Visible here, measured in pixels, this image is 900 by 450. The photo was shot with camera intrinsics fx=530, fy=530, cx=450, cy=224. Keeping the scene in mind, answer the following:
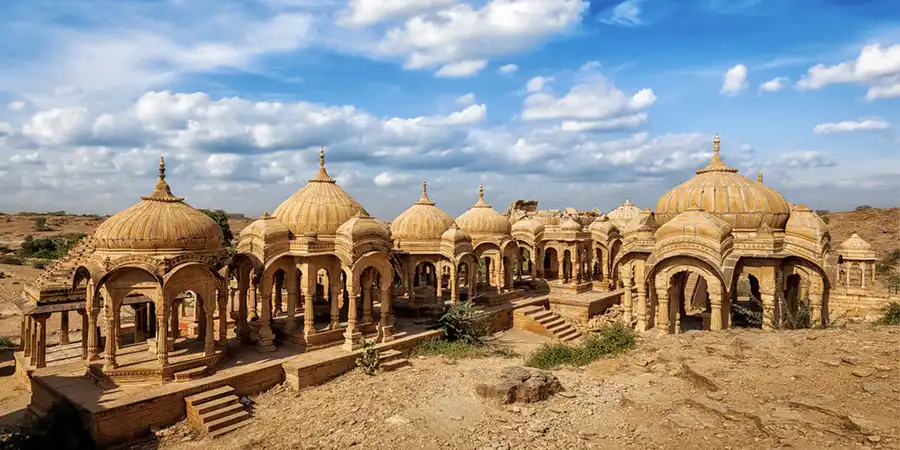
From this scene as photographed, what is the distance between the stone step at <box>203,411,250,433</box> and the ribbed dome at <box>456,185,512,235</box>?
1364 cm

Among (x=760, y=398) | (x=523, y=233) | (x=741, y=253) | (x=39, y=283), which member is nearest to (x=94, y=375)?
(x=39, y=283)

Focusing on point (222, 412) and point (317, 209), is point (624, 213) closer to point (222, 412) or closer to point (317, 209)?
point (317, 209)

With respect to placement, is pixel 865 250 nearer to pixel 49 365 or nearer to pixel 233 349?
pixel 233 349

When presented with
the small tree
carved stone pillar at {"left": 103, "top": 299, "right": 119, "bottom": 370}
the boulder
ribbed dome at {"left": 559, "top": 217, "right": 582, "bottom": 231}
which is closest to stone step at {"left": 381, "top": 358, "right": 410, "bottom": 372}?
the boulder

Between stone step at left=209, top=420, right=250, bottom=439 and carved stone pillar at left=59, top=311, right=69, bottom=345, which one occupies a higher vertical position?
carved stone pillar at left=59, top=311, right=69, bottom=345

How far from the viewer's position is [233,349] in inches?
576

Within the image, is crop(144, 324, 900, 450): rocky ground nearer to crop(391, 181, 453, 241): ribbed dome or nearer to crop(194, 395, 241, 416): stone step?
crop(194, 395, 241, 416): stone step

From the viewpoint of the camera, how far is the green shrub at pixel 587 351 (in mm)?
13812

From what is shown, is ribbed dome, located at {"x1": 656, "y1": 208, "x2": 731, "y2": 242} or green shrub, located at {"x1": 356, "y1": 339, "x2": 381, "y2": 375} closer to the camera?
green shrub, located at {"x1": 356, "y1": 339, "x2": 381, "y2": 375}

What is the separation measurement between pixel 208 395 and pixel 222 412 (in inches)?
24.4

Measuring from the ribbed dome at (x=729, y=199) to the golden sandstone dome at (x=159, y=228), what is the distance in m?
15.0

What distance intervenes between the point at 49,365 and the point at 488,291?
Result: 15102 mm

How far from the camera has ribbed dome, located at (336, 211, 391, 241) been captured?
48.0 ft

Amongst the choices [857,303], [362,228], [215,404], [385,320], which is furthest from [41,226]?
[857,303]
